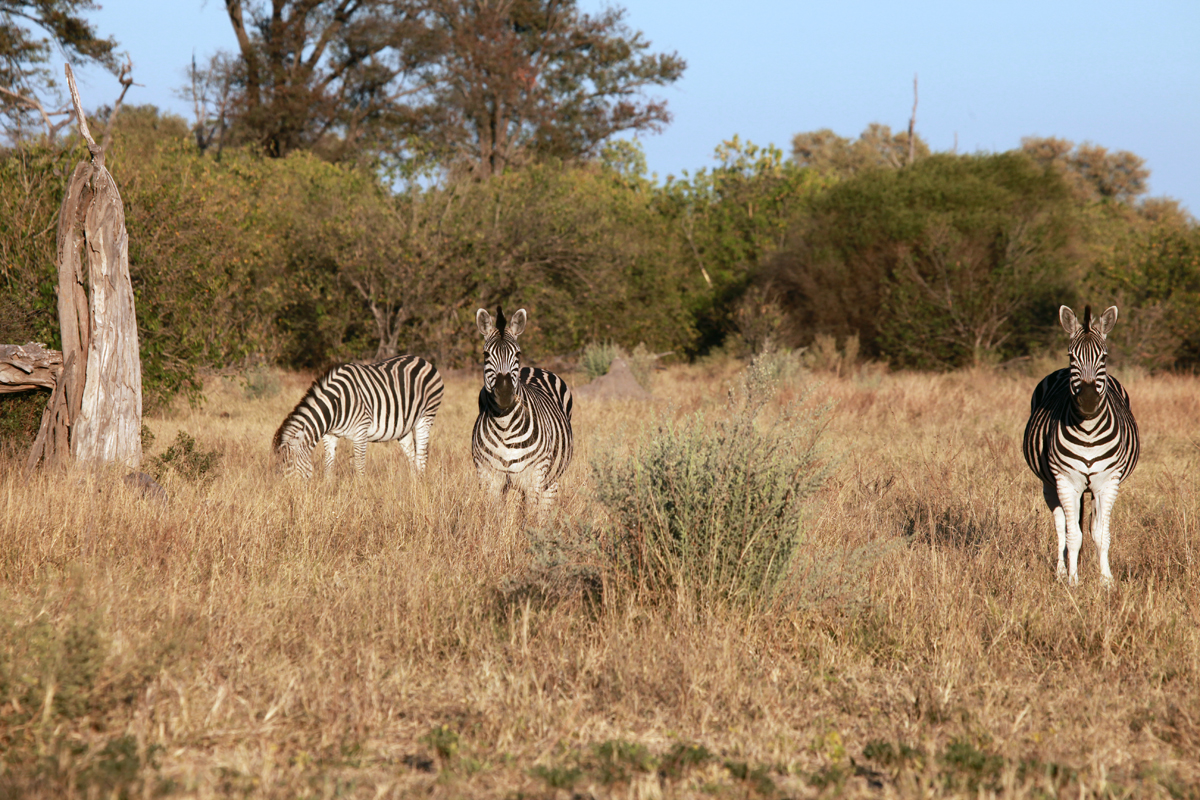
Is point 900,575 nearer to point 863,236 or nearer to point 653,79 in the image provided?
point 863,236

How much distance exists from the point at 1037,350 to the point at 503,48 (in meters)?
20.6

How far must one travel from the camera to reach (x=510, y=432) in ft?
22.0

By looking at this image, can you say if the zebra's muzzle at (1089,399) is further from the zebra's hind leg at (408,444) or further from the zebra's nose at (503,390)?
the zebra's hind leg at (408,444)

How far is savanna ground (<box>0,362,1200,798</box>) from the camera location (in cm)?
332

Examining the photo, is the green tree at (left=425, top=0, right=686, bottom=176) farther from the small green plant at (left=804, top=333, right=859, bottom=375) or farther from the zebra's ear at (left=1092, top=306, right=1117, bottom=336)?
the zebra's ear at (left=1092, top=306, right=1117, bottom=336)

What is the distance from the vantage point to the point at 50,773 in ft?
10.1

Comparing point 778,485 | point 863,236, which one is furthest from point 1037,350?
point 778,485

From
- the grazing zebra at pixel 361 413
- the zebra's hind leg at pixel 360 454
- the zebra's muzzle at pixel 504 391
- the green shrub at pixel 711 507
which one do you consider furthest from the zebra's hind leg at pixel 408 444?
the green shrub at pixel 711 507

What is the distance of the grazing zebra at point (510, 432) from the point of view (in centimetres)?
661

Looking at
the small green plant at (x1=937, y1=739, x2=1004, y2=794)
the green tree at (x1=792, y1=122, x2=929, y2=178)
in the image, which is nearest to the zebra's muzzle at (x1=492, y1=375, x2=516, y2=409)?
the small green plant at (x1=937, y1=739, x2=1004, y2=794)

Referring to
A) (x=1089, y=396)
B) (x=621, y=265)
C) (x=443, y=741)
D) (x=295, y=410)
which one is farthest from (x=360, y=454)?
(x=621, y=265)

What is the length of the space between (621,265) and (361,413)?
1235 centimetres

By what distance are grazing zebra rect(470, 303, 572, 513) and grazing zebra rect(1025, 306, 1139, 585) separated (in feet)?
11.4

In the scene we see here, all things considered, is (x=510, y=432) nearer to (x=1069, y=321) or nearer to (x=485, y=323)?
(x=485, y=323)
